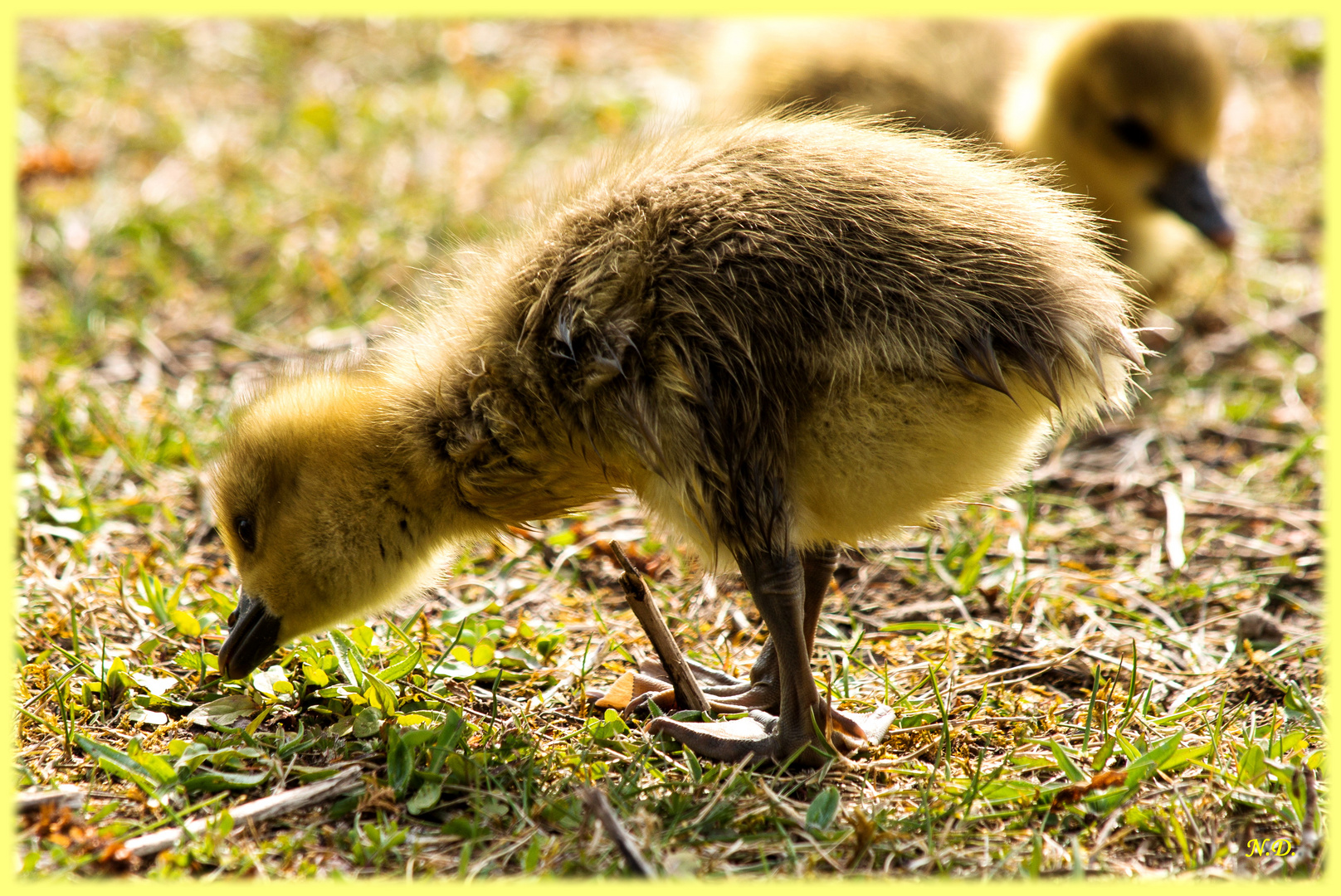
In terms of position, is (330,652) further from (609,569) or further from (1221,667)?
(1221,667)

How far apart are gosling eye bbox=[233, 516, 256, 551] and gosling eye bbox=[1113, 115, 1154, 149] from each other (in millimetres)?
3805

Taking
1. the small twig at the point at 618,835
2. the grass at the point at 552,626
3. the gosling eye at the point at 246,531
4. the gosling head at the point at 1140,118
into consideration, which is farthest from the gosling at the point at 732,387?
the gosling head at the point at 1140,118

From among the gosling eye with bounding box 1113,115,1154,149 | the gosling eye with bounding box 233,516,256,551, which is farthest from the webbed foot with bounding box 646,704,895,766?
the gosling eye with bounding box 1113,115,1154,149

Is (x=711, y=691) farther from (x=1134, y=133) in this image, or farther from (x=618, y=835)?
(x=1134, y=133)

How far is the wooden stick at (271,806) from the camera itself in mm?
2033

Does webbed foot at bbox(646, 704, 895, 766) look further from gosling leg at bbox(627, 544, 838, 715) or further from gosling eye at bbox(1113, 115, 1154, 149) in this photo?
gosling eye at bbox(1113, 115, 1154, 149)

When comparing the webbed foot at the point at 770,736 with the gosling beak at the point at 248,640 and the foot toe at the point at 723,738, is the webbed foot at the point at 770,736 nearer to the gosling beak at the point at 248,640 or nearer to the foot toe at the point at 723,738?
the foot toe at the point at 723,738

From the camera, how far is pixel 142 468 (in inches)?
136

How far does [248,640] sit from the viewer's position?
252cm

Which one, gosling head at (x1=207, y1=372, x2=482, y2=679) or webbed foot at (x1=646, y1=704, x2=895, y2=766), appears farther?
gosling head at (x1=207, y1=372, x2=482, y2=679)

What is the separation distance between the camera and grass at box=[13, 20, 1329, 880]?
2127 millimetres

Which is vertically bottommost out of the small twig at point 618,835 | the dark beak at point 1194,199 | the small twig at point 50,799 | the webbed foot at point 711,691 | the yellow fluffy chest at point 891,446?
the webbed foot at point 711,691

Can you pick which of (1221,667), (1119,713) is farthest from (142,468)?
(1221,667)

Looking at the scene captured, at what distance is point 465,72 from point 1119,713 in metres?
5.31
